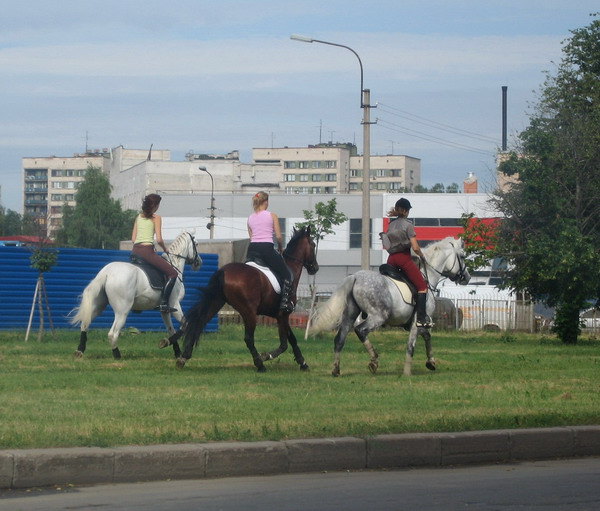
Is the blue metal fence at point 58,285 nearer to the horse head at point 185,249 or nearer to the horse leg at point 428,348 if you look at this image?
the horse head at point 185,249

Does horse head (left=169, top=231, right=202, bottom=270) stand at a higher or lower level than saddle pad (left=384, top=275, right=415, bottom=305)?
higher

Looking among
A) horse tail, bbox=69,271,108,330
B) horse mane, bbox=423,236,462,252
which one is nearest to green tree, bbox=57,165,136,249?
horse tail, bbox=69,271,108,330

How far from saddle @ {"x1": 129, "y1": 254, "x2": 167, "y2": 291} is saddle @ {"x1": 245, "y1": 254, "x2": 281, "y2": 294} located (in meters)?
2.82

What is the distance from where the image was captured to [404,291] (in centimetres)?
1670

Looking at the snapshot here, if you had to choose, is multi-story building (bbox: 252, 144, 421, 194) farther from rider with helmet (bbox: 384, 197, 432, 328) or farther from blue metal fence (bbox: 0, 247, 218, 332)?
rider with helmet (bbox: 384, 197, 432, 328)

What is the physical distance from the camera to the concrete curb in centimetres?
888

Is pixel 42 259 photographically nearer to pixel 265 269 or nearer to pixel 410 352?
pixel 265 269

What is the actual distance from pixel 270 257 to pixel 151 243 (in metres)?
3.20

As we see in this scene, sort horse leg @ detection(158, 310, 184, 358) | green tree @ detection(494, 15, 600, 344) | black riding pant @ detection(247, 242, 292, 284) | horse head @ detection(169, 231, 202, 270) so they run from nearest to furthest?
1. black riding pant @ detection(247, 242, 292, 284)
2. horse leg @ detection(158, 310, 184, 358)
3. horse head @ detection(169, 231, 202, 270)
4. green tree @ detection(494, 15, 600, 344)

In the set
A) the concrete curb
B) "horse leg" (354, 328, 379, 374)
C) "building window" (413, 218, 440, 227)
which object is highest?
"building window" (413, 218, 440, 227)

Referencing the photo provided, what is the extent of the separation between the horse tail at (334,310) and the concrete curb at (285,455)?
5.91 meters

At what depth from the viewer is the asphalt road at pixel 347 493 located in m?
8.23

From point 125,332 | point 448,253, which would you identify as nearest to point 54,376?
point 448,253

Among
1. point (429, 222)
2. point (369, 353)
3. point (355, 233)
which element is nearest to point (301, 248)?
point (369, 353)
